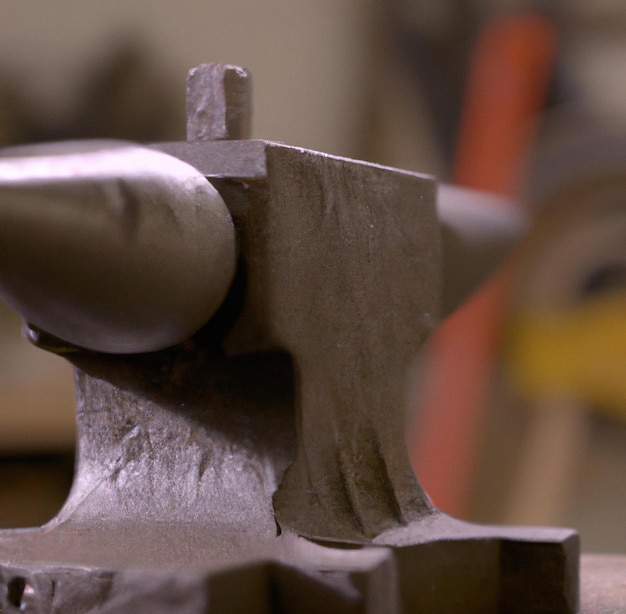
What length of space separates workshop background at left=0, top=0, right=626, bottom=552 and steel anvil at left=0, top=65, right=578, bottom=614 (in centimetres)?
192

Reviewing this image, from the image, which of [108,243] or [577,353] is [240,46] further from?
[108,243]

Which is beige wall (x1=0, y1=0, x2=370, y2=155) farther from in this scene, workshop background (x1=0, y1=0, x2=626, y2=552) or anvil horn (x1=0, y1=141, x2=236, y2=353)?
anvil horn (x1=0, y1=141, x2=236, y2=353)

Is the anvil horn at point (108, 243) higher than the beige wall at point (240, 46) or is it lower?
lower

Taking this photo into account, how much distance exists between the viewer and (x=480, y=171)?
309 centimetres

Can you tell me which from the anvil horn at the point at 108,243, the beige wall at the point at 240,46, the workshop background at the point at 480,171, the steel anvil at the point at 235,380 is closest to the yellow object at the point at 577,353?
the workshop background at the point at 480,171

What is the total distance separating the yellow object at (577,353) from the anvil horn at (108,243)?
2253mm

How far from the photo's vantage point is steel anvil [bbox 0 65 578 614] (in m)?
0.75

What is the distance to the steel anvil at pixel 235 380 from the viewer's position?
0.75 meters

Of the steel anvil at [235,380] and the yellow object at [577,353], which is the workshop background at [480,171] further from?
the steel anvil at [235,380]

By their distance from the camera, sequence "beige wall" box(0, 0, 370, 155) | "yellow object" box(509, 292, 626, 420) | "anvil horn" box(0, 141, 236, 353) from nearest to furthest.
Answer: "anvil horn" box(0, 141, 236, 353)
"yellow object" box(509, 292, 626, 420)
"beige wall" box(0, 0, 370, 155)

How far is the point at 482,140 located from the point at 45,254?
98.5 inches

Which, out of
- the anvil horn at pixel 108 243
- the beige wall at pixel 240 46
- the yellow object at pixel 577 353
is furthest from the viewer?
the beige wall at pixel 240 46

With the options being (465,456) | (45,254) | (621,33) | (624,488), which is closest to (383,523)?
(45,254)

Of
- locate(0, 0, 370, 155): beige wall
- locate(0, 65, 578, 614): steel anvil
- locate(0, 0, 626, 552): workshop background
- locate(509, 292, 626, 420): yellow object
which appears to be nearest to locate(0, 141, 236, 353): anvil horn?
locate(0, 65, 578, 614): steel anvil
